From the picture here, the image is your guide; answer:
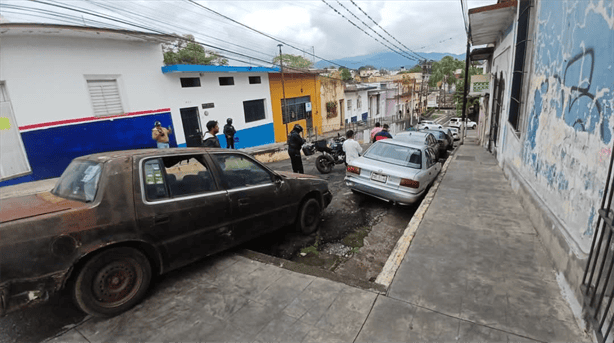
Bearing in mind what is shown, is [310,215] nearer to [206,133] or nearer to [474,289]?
[474,289]

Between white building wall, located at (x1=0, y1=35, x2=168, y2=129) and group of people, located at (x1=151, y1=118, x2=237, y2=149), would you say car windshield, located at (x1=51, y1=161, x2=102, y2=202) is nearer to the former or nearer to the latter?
group of people, located at (x1=151, y1=118, x2=237, y2=149)

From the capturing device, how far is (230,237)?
3.68 meters

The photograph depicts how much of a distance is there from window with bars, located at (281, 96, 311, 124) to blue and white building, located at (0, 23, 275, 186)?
768 cm

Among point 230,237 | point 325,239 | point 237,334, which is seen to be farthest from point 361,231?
point 237,334

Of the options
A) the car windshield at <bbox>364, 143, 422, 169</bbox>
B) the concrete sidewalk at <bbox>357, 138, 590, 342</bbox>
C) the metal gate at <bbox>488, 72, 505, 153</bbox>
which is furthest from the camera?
the metal gate at <bbox>488, 72, 505, 153</bbox>

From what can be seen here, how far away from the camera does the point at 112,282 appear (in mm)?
2785

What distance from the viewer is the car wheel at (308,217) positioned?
187 inches

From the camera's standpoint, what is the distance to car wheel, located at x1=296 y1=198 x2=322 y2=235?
4.74 m

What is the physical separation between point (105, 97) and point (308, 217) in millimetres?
9282

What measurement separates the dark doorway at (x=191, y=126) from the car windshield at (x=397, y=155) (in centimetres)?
938

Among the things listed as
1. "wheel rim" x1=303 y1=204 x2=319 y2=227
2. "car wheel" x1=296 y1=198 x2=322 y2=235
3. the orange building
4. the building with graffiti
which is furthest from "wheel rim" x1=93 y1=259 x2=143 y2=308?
the orange building

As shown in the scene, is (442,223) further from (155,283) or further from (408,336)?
(155,283)

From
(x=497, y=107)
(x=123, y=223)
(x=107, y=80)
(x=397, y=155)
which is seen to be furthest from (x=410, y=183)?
(x=107, y=80)

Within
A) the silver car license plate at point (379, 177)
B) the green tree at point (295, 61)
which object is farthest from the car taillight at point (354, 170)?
the green tree at point (295, 61)
